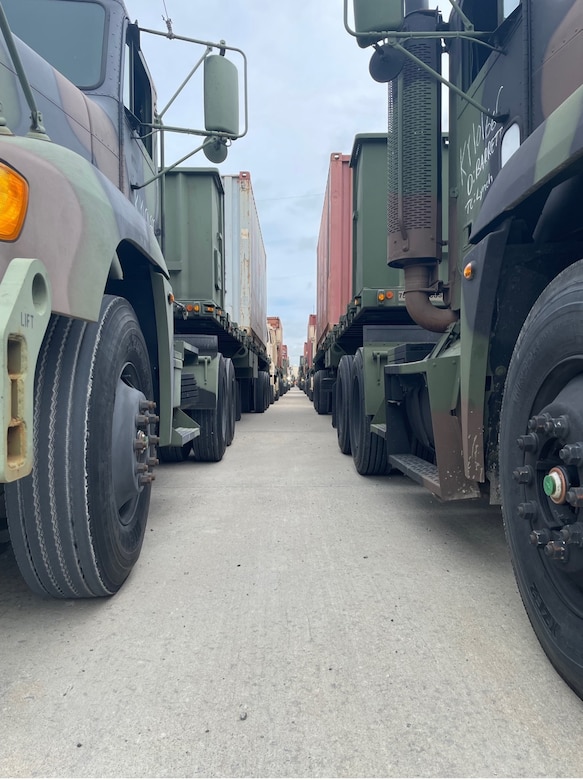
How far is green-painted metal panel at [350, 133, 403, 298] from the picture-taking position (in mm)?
5520

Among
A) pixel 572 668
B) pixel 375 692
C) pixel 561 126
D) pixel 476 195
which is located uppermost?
pixel 476 195

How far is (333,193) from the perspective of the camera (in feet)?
24.6

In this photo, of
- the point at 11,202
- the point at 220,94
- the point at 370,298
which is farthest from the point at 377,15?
the point at 370,298

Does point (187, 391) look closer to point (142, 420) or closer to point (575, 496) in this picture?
point (142, 420)

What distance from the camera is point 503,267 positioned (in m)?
1.99

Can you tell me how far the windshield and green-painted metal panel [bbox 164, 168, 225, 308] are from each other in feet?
11.4

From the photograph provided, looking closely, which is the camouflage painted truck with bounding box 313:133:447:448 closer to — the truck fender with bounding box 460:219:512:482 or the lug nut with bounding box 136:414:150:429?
the truck fender with bounding box 460:219:512:482

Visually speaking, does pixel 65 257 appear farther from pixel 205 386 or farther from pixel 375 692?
pixel 205 386

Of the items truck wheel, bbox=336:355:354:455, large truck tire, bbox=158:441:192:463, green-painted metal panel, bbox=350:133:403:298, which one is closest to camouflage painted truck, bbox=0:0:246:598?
large truck tire, bbox=158:441:192:463

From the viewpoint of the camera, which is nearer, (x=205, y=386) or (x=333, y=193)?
(x=205, y=386)

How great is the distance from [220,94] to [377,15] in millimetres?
884

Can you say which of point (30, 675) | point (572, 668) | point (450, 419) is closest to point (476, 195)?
point (450, 419)

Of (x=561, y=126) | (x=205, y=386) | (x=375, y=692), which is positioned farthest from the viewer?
(x=205, y=386)

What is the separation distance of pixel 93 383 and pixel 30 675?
37.4 inches
